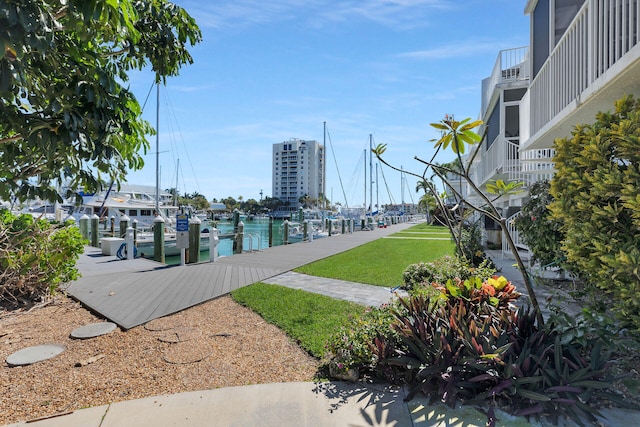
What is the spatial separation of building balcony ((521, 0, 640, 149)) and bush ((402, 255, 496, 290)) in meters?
2.74

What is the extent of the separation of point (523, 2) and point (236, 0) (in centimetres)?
795

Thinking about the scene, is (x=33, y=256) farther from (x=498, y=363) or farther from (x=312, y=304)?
(x=498, y=363)

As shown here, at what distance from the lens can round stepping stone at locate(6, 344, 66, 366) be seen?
390 centimetres

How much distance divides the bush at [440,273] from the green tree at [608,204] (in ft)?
8.49

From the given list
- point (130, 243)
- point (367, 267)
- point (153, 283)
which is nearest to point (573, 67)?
point (367, 267)

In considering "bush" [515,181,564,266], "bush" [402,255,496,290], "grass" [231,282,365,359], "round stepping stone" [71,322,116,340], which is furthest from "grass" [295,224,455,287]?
"round stepping stone" [71,322,116,340]

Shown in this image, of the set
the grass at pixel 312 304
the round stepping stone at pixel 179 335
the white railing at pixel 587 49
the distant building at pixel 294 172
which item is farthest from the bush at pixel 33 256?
the distant building at pixel 294 172

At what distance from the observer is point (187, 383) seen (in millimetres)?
3428

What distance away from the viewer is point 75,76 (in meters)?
2.99

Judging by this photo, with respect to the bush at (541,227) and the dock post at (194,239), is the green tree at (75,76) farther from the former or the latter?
the dock post at (194,239)

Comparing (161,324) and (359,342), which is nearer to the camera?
(359,342)

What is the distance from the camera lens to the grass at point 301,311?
4.61m

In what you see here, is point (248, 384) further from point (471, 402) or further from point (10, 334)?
point (10, 334)

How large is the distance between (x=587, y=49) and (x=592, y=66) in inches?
20.9
